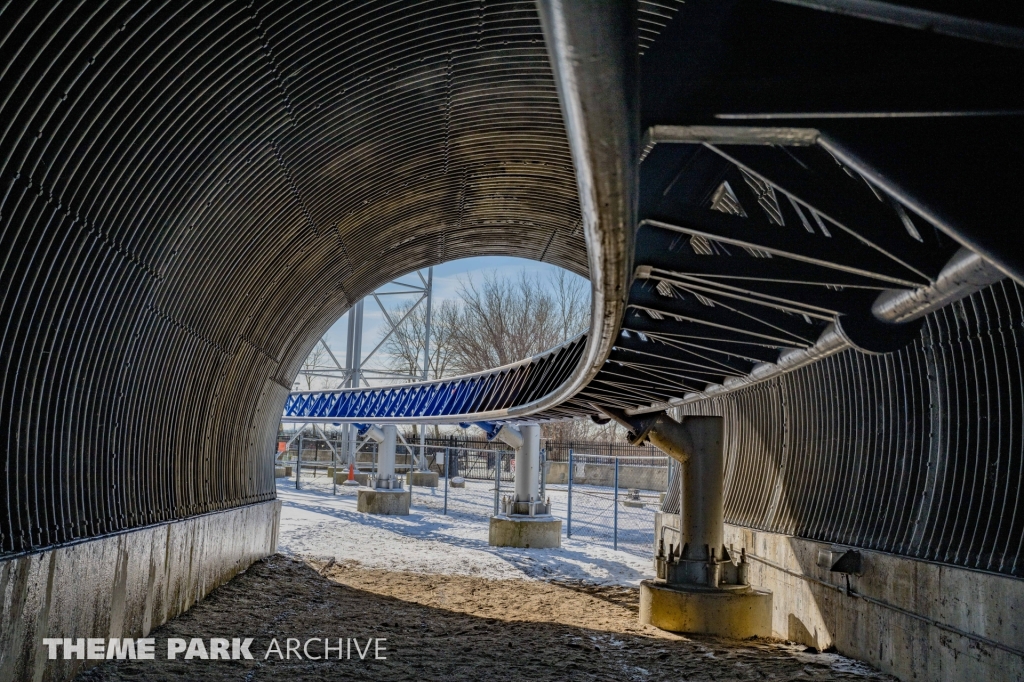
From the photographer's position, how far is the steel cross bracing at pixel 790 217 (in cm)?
371

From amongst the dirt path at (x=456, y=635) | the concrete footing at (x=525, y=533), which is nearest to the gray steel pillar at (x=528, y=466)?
the concrete footing at (x=525, y=533)

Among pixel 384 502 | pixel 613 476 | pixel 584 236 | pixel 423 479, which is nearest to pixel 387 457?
pixel 384 502

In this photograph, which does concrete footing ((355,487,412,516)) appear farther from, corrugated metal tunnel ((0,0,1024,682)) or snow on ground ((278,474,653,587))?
corrugated metal tunnel ((0,0,1024,682))

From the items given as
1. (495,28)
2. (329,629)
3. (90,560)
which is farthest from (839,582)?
(90,560)

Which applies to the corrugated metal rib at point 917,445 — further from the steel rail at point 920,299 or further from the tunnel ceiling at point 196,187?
the tunnel ceiling at point 196,187

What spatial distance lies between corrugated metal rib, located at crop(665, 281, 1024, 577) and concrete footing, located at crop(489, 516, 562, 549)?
796 centimetres

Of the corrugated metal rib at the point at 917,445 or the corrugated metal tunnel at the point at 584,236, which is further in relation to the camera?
the corrugated metal rib at the point at 917,445

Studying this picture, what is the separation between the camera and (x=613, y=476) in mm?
45594

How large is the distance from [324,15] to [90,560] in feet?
18.8

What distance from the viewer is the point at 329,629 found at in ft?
37.3

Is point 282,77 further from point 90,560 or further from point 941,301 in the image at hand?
point 941,301

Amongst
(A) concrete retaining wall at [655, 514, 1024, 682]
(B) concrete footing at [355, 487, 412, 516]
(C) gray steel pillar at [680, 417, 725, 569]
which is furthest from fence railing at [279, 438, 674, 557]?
(A) concrete retaining wall at [655, 514, 1024, 682]

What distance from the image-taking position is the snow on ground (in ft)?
57.8

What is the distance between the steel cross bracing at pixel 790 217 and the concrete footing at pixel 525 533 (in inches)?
476
